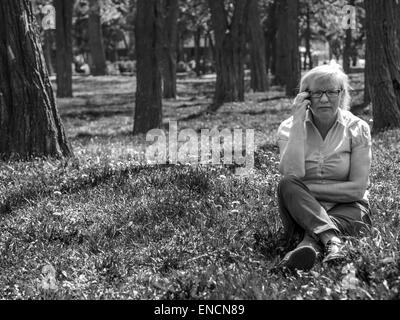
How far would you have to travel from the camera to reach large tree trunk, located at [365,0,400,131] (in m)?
11.6

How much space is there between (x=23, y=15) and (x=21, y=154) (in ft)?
6.39

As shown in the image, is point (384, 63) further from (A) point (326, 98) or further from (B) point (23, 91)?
(A) point (326, 98)

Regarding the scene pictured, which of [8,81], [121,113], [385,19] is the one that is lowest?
[121,113]

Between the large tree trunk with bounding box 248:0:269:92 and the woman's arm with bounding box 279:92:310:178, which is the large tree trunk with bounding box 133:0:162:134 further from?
the large tree trunk with bounding box 248:0:269:92

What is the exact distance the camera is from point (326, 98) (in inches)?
196

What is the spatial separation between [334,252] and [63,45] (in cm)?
2442

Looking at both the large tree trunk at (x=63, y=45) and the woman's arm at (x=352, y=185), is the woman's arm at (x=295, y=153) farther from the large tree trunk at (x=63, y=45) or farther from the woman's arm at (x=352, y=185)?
the large tree trunk at (x=63, y=45)

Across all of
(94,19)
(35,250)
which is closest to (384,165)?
(35,250)

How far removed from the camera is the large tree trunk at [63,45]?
26797 millimetres

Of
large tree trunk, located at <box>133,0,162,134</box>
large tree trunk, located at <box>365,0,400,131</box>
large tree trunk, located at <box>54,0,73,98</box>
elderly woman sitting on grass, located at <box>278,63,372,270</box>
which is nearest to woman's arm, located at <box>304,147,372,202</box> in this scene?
elderly woman sitting on grass, located at <box>278,63,372,270</box>
